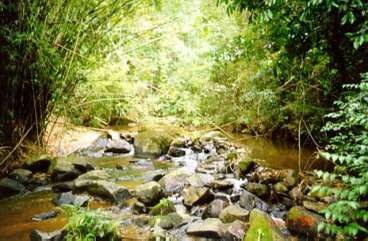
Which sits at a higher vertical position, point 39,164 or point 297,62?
point 297,62

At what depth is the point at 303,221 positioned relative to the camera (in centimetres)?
355

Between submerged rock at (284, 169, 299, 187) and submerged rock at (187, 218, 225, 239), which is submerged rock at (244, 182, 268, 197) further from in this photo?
submerged rock at (187, 218, 225, 239)

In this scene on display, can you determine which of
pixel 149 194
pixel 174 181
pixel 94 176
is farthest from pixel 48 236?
pixel 174 181

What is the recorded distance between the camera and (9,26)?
4457 mm

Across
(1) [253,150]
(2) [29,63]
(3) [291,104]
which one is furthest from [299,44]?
(2) [29,63]

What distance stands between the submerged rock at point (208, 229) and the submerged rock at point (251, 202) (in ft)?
2.51

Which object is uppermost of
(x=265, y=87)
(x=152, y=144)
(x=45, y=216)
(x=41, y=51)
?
(x=41, y=51)

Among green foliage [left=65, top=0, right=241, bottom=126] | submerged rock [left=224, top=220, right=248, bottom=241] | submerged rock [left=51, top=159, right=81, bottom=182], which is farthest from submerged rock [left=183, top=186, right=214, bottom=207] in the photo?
green foliage [left=65, top=0, right=241, bottom=126]

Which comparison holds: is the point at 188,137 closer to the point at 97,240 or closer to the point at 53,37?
the point at 53,37

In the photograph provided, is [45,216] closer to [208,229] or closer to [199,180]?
[208,229]

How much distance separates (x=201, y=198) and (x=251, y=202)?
594 millimetres

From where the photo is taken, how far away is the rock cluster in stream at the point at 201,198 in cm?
346

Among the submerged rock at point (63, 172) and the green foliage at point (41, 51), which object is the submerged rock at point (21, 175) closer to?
the submerged rock at point (63, 172)

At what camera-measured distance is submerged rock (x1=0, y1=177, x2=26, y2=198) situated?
4.40 m
